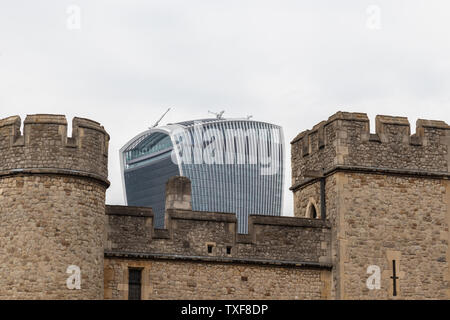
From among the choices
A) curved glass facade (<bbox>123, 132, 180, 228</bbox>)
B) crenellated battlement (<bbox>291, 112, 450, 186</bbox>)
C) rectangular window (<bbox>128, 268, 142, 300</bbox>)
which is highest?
curved glass facade (<bbox>123, 132, 180, 228</bbox>)

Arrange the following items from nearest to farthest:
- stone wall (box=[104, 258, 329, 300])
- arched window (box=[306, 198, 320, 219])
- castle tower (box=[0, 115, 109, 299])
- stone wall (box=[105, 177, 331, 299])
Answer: castle tower (box=[0, 115, 109, 299]), stone wall (box=[104, 258, 329, 300]), stone wall (box=[105, 177, 331, 299]), arched window (box=[306, 198, 320, 219])

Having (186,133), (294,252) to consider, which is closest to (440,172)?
(294,252)

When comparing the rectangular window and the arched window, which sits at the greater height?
the arched window

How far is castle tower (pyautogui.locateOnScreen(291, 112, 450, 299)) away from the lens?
87.8ft

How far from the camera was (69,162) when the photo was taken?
24.4 m

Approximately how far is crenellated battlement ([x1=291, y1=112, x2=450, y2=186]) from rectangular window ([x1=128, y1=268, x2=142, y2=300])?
5.65 m

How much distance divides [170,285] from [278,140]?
165997 millimetres

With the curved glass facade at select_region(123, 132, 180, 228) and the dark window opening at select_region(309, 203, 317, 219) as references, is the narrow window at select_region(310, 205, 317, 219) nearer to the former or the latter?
the dark window opening at select_region(309, 203, 317, 219)

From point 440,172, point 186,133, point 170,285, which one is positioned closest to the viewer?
point 170,285

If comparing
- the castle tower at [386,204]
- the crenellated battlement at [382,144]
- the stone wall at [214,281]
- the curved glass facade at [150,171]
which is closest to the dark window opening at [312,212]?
the castle tower at [386,204]

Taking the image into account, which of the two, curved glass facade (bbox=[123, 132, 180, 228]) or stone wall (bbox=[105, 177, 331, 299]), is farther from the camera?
curved glass facade (bbox=[123, 132, 180, 228])

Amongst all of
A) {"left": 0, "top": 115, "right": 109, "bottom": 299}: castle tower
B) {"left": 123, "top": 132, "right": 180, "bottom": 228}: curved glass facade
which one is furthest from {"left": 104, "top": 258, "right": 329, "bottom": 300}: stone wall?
{"left": 123, "top": 132, "right": 180, "bottom": 228}: curved glass facade

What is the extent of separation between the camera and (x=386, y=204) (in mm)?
27172

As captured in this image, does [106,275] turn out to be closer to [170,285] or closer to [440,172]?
[170,285]
